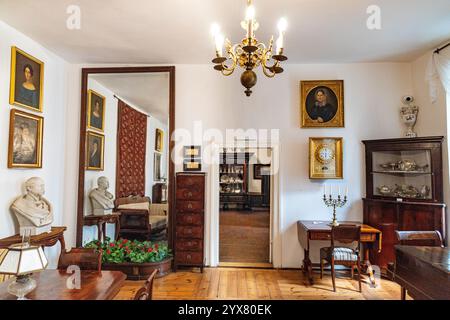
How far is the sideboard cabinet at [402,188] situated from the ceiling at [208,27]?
4.40ft

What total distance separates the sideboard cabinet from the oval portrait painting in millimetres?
698

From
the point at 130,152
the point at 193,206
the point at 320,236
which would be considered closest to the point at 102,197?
the point at 130,152

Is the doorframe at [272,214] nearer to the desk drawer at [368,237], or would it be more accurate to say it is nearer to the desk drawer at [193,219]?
the desk drawer at [193,219]

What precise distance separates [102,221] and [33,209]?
1133 mm

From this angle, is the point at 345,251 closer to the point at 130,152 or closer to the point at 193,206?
the point at 193,206

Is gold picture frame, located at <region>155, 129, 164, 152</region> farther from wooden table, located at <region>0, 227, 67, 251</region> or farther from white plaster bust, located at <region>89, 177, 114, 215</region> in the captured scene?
wooden table, located at <region>0, 227, 67, 251</region>

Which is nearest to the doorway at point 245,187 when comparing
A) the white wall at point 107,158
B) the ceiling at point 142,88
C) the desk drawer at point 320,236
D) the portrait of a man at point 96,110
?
the white wall at point 107,158

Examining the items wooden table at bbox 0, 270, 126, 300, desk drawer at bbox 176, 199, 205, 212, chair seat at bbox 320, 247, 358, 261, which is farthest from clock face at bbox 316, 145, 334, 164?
wooden table at bbox 0, 270, 126, 300

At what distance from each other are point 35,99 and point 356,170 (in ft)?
15.5

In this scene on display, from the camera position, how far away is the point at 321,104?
13.8 feet

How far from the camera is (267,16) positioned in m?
2.96

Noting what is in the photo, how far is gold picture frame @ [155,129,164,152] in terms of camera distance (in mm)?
4191

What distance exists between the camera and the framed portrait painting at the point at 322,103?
13.7ft
